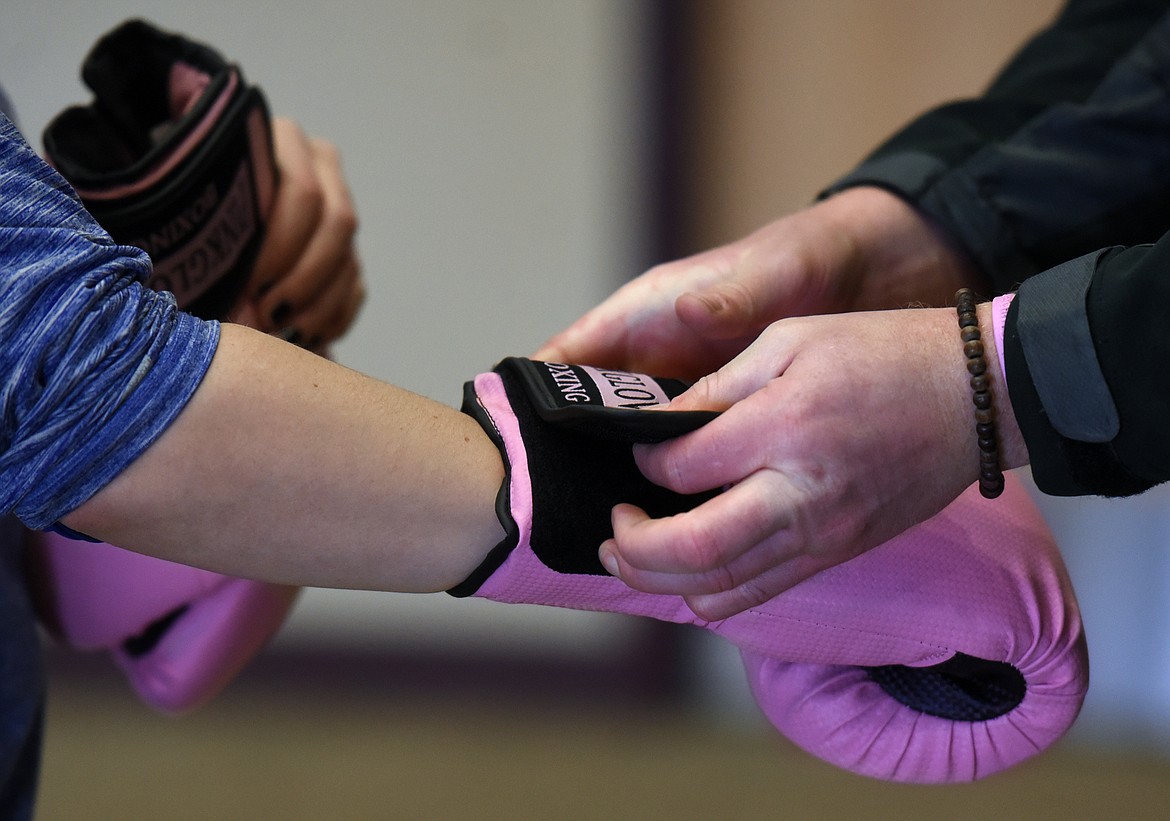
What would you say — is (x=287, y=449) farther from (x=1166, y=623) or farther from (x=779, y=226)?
(x=1166, y=623)

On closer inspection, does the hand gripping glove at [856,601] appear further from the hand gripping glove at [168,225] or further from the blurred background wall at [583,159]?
the blurred background wall at [583,159]

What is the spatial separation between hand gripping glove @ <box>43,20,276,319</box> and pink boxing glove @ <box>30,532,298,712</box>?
0.63 feet

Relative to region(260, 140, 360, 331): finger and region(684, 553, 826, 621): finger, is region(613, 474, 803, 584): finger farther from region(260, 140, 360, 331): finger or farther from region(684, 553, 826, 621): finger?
region(260, 140, 360, 331): finger

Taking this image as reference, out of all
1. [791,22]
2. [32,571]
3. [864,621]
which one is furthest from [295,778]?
[791,22]

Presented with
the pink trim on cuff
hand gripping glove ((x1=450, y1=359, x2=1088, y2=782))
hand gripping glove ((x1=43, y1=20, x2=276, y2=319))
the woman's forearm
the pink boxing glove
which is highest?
hand gripping glove ((x1=43, y1=20, x2=276, y2=319))

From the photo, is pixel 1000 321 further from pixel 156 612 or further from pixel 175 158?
pixel 156 612

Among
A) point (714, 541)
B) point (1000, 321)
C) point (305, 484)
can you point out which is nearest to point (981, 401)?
point (1000, 321)

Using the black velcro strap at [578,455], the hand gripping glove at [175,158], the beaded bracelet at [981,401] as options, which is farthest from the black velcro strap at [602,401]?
the hand gripping glove at [175,158]

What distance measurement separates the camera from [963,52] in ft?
5.35

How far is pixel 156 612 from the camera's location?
A: 76 cm

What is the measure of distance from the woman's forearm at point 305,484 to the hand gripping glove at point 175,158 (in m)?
0.22

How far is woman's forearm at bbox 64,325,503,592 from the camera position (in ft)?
1.47

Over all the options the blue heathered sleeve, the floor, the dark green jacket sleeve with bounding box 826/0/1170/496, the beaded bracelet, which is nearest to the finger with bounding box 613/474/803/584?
the beaded bracelet

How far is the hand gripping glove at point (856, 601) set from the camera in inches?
20.5
